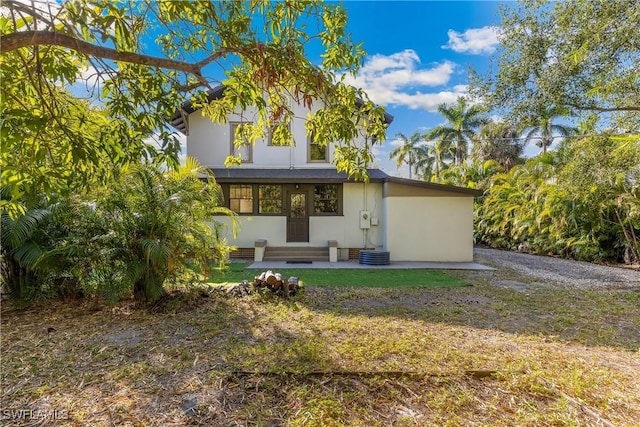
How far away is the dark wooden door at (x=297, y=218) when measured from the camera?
12430 mm

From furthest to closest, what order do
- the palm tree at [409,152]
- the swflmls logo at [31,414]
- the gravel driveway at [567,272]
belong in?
the palm tree at [409,152], the gravel driveway at [567,272], the swflmls logo at [31,414]

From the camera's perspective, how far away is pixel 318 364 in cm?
344

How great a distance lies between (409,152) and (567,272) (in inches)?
1087

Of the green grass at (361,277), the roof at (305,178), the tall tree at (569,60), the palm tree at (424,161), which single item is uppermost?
the palm tree at (424,161)

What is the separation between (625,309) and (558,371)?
158 inches

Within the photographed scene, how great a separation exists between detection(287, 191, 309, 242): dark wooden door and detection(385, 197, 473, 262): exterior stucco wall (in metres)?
3.14

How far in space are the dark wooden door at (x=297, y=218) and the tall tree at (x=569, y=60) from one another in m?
7.02

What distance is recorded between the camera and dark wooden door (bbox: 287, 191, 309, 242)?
40.8 ft

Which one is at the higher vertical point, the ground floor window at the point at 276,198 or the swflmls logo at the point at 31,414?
the ground floor window at the point at 276,198

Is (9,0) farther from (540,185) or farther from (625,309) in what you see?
(540,185)

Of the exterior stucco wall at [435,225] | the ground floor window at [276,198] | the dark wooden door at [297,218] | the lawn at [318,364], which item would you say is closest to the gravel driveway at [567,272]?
the exterior stucco wall at [435,225]

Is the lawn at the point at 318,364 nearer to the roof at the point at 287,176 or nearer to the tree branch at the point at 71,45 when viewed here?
the tree branch at the point at 71,45

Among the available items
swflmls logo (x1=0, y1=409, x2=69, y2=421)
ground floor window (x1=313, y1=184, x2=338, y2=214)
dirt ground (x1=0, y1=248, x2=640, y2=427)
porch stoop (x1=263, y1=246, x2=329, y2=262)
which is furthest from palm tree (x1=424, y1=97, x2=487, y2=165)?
swflmls logo (x1=0, y1=409, x2=69, y2=421)

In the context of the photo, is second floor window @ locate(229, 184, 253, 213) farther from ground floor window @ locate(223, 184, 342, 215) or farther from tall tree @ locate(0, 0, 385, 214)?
tall tree @ locate(0, 0, 385, 214)
